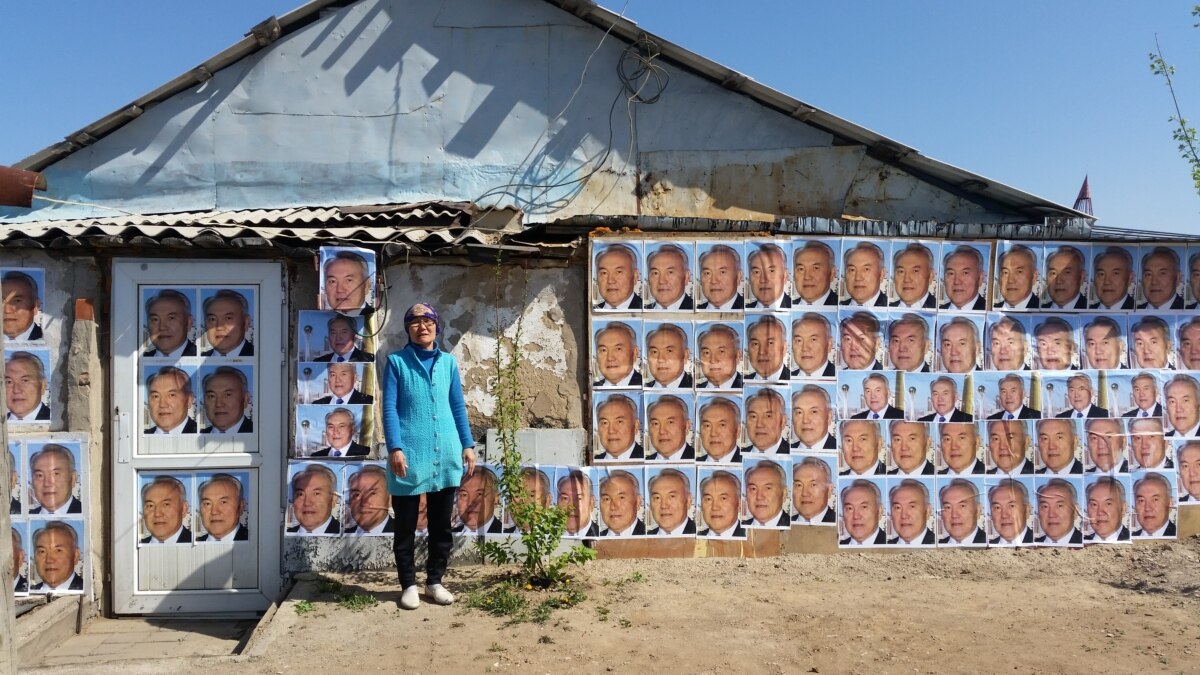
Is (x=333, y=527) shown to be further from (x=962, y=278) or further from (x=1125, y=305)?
(x=1125, y=305)

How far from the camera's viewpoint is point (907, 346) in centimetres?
591

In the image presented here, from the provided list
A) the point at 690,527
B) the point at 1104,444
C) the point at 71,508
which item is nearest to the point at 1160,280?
the point at 1104,444

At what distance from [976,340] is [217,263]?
5.65 meters

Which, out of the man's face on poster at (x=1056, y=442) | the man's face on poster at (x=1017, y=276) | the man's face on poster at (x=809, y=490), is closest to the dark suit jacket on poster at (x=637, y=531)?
the man's face on poster at (x=809, y=490)

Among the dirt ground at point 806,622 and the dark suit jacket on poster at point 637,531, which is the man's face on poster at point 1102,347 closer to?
the dirt ground at point 806,622

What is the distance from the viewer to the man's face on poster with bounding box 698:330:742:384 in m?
5.77

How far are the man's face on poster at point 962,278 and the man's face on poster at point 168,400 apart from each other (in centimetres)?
570

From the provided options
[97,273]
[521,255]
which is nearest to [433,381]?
[521,255]

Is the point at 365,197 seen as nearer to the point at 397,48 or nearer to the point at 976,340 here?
the point at 397,48

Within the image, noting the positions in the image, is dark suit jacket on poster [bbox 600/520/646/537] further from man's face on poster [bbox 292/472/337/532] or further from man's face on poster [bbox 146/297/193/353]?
man's face on poster [bbox 146/297/193/353]

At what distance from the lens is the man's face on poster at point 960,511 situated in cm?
588

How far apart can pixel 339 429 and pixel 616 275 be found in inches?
89.3

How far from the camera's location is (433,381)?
16.3ft

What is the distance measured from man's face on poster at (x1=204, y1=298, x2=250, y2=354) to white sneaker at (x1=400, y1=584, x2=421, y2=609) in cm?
218
